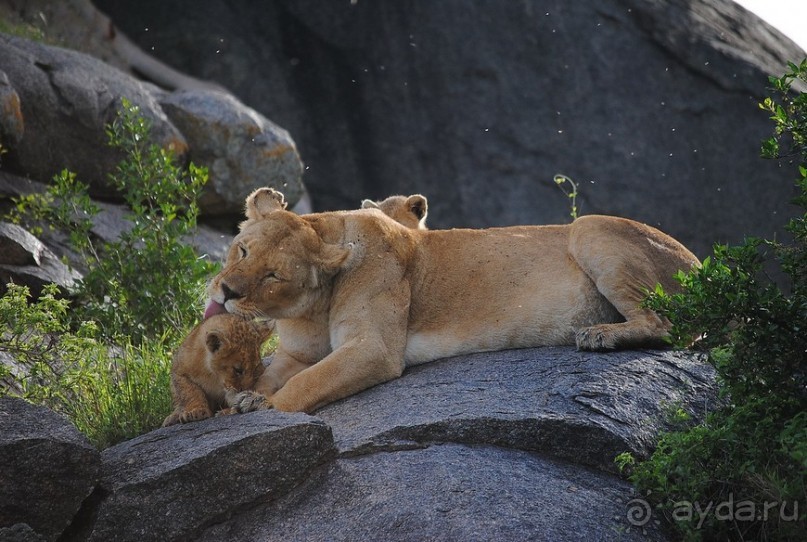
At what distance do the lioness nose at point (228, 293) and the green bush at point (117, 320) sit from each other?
91 cm

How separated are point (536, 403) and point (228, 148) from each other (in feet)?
25.0

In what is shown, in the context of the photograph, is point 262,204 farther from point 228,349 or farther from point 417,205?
point 417,205

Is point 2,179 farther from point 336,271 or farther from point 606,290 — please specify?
point 606,290

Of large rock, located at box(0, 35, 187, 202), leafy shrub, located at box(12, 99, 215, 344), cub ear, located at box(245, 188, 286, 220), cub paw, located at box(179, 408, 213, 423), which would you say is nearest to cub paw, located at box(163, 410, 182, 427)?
cub paw, located at box(179, 408, 213, 423)

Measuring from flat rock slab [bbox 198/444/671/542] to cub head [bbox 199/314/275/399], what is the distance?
118cm

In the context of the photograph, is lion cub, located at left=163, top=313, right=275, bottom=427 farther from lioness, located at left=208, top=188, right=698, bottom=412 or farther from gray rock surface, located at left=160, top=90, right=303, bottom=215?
gray rock surface, located at left=160, top=90, right=303, bottom=215

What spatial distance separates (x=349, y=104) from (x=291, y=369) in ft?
36.4

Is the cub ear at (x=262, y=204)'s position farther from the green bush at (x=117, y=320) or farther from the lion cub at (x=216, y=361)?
the green bush at (x=117, y=320)

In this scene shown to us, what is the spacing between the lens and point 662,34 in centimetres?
1562

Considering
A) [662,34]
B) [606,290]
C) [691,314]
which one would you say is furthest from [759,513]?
[662,34]

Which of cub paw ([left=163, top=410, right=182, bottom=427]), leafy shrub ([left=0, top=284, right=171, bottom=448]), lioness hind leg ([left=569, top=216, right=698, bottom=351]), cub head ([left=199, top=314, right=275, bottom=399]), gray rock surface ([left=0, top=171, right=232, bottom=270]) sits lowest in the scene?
gray rock surface ([left=0, top=171, right=232, bottom=270])

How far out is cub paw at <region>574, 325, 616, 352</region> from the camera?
20.1ft

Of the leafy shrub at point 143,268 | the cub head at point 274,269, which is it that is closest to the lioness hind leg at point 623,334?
the cub head at point 274,269

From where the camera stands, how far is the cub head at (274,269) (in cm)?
587
